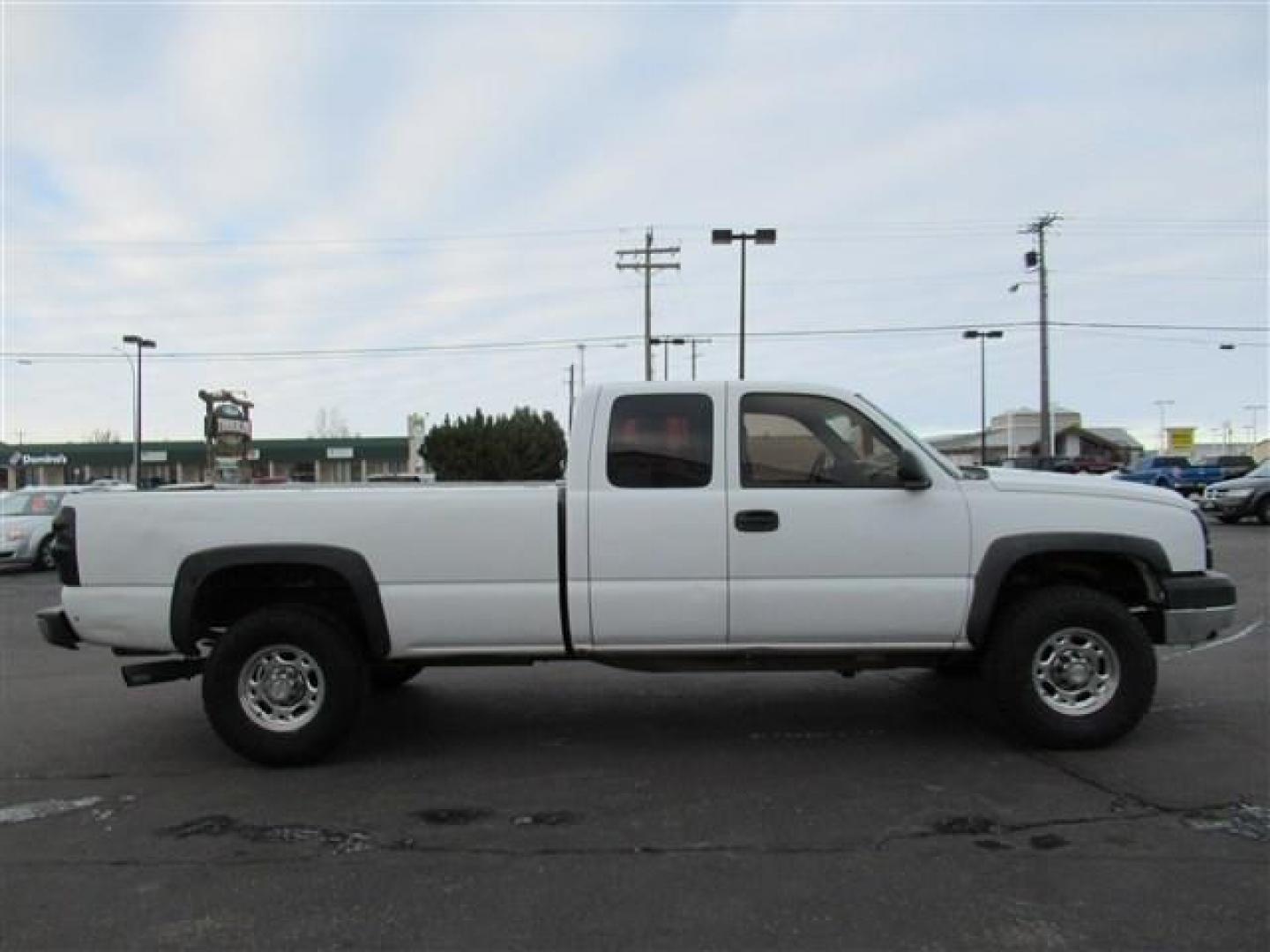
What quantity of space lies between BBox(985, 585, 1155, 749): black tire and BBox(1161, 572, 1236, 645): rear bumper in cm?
22

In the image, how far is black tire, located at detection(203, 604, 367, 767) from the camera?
5.35 m

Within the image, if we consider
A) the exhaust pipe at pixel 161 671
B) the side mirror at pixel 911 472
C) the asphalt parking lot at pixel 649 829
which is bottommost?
the asphalt parking lot at pixel 649 829

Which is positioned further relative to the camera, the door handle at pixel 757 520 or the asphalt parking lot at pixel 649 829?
the door handle at pixel 757 520

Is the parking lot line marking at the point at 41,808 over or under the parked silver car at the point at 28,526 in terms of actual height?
under

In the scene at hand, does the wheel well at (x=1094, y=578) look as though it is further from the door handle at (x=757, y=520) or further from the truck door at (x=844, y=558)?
the door handle at (x=757, y=520)

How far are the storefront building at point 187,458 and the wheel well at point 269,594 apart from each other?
249 feet

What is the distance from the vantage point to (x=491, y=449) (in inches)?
1711

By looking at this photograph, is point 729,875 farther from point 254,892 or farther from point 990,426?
point 990,426

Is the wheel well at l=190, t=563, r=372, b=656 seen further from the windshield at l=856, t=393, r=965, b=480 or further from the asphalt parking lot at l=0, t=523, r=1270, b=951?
the windshield at l=856, t=393, r=965, b=480

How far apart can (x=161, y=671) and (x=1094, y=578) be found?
534cm

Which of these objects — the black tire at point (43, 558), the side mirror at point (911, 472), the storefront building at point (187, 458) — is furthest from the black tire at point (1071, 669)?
the storefront building at point (187, 458)

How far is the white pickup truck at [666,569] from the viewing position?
530 centimetres

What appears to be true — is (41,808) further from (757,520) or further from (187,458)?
(187,458)

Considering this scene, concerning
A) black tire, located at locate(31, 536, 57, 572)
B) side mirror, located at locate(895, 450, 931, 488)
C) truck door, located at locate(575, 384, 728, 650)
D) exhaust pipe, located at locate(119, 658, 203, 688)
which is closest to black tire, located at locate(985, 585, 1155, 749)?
side mirror, located at locate(895, 450, 931, 488)
